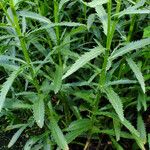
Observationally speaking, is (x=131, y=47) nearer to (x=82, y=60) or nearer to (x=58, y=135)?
(x=82, y=60)

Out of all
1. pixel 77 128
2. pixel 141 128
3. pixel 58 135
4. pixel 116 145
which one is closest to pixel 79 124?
pixel 77 128

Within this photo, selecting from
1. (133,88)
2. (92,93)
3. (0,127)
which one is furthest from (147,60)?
(0,127)

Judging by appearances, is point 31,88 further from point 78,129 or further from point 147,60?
point 147,60

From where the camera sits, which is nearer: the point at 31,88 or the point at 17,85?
the point at 17,85

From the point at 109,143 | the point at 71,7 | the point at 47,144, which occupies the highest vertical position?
the point at 71,7

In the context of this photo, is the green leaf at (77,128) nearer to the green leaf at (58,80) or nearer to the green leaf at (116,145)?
the green leaf at (116,145)

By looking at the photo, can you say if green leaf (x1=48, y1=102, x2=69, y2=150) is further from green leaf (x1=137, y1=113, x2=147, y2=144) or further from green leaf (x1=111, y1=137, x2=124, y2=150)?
green leaf (x1=137, y1=113, x2=147, y2=144)

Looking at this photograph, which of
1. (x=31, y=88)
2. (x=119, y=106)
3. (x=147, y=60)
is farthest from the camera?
(x=31, y=88)

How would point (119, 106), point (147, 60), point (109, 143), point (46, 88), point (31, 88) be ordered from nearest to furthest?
point (119, 106) → point (46, 88) → point (147, 60) → point (109, 143) → point (31, 88)

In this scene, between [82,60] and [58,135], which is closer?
[82,60]
